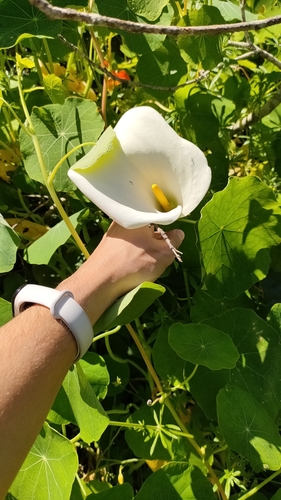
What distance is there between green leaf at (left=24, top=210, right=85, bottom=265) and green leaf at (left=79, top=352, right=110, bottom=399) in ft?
0.69

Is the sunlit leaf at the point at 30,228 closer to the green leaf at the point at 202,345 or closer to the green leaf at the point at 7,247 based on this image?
the green leaf at the point at 7,247

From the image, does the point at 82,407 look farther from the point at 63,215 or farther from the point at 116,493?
the point at 63,215

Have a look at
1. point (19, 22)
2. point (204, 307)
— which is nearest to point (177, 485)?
point (204, 307)

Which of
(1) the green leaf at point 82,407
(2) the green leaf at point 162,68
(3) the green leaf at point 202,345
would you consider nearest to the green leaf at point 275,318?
(3) the green leaf at point 202,345

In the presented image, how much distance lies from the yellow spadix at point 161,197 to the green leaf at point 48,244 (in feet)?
0.67

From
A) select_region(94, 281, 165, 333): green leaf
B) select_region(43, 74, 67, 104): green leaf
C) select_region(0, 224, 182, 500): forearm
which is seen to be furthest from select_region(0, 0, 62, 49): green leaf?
select_region(94, 281, 165, 333): green leaf

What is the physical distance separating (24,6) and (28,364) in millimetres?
681

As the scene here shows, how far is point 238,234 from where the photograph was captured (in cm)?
89

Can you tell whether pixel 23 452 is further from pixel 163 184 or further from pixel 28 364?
pixel 163 184

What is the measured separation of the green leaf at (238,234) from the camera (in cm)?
84

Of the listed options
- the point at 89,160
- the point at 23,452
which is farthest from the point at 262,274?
the point at 23,452

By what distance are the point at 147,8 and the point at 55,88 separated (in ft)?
0.75

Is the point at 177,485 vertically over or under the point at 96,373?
under

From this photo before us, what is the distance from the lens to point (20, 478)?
0.88 m
